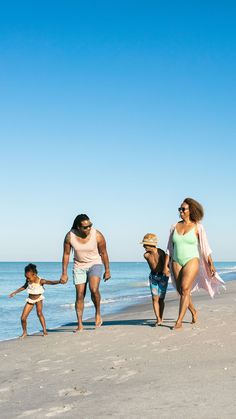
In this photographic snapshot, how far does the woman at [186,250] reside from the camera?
26.5 ft

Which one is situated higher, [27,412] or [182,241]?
[182,241]

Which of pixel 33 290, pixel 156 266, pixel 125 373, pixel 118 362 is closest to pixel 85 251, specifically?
pixel 33 290

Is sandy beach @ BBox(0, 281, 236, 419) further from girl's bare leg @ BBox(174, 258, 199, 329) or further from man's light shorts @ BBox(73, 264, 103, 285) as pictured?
man's light shorts @ BBox(73, 264, 103, 285)

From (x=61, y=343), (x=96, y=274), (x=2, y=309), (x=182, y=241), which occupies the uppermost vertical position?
(x=182, y=241)

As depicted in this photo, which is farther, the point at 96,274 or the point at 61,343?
the point at 96,274

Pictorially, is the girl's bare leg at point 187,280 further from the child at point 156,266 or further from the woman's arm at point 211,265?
the child at point 156,266

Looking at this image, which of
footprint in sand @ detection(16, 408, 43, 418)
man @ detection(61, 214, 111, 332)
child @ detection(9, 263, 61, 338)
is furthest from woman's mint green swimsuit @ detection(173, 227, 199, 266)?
footprint in sand @ detection(16, 408, 43, 418)

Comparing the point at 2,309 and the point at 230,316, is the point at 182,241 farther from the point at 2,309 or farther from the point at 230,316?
the point at 2,309

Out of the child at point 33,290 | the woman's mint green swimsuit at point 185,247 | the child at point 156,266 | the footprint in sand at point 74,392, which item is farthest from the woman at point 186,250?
the footprint in sand at point 74,392

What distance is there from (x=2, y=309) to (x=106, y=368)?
1305 cm

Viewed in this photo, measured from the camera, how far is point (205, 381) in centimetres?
464

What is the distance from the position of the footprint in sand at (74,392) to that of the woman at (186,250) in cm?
327

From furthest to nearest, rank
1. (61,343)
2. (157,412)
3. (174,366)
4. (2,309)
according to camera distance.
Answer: (2,309), (61,343), (174,366), (157,412)

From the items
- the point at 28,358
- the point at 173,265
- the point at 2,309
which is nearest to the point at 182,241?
the point at 173,265
